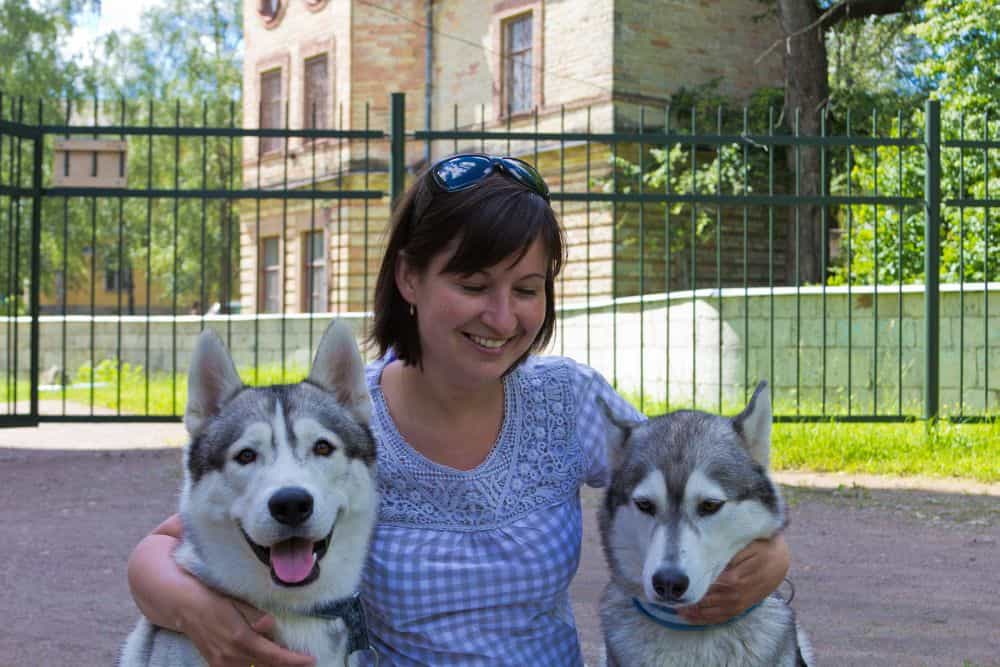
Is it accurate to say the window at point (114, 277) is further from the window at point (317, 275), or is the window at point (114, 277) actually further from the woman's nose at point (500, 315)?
the woman's nose at point (500, 315)

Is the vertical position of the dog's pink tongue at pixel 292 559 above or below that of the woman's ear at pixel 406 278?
below

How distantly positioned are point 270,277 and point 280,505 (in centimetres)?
2848

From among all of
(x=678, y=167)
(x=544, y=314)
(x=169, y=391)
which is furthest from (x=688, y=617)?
A: (x=678, y=167)

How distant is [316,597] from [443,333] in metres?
0.88

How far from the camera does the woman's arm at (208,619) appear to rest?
3.06 m

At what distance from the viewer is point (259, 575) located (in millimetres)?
3170

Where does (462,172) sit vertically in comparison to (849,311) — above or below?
above

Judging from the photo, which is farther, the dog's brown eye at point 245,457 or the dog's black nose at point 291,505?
the dog's brown eye at point 245,457

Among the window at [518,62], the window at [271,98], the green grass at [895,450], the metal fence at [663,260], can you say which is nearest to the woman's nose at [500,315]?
the metal fence at [663,260]

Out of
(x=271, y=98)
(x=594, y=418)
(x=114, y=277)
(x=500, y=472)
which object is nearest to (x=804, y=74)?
(x=271, y=98)

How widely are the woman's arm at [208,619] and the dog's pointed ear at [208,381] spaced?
0.45 m

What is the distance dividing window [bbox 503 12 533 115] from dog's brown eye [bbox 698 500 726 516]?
23.7 m

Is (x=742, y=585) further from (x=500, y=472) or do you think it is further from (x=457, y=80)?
(x=457, y=80)

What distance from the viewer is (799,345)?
12.5m
